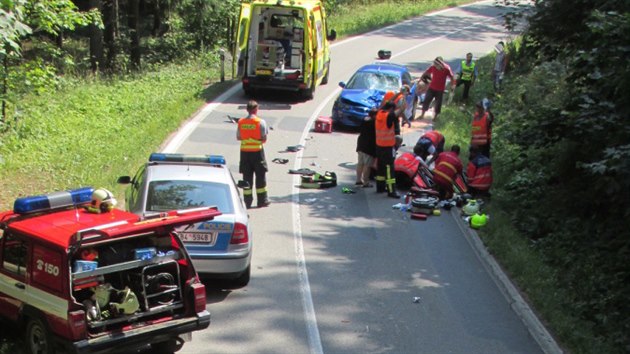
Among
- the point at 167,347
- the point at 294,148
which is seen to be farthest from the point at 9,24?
the point at 294,148

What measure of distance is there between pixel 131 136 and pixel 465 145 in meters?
7.96

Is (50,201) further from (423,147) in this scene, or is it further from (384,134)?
(423,147)

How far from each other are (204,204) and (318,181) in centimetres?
659

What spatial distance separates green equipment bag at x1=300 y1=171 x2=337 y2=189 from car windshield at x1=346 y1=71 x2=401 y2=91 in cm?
654

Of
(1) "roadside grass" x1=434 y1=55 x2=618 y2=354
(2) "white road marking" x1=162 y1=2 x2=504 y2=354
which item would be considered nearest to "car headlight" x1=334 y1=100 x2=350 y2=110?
(2) "white road marking" x1=162 y1=2 x2=504 y2=354

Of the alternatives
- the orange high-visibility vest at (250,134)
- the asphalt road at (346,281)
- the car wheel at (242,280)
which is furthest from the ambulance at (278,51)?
the car wheel at (242,280)

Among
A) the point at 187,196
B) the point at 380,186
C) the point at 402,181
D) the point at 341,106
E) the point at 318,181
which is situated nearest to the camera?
the point at 187,196

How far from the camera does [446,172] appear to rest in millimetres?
17344

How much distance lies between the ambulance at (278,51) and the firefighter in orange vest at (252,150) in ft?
31.7

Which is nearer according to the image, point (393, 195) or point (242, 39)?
point (393, 195)

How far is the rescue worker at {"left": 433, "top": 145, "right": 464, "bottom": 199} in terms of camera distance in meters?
17.4

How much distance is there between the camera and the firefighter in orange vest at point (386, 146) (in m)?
17.5

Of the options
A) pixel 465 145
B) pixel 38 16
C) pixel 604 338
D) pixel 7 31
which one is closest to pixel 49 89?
pixel 38 16

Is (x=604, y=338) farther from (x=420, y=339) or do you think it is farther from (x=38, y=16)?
(x=38, y=16)
